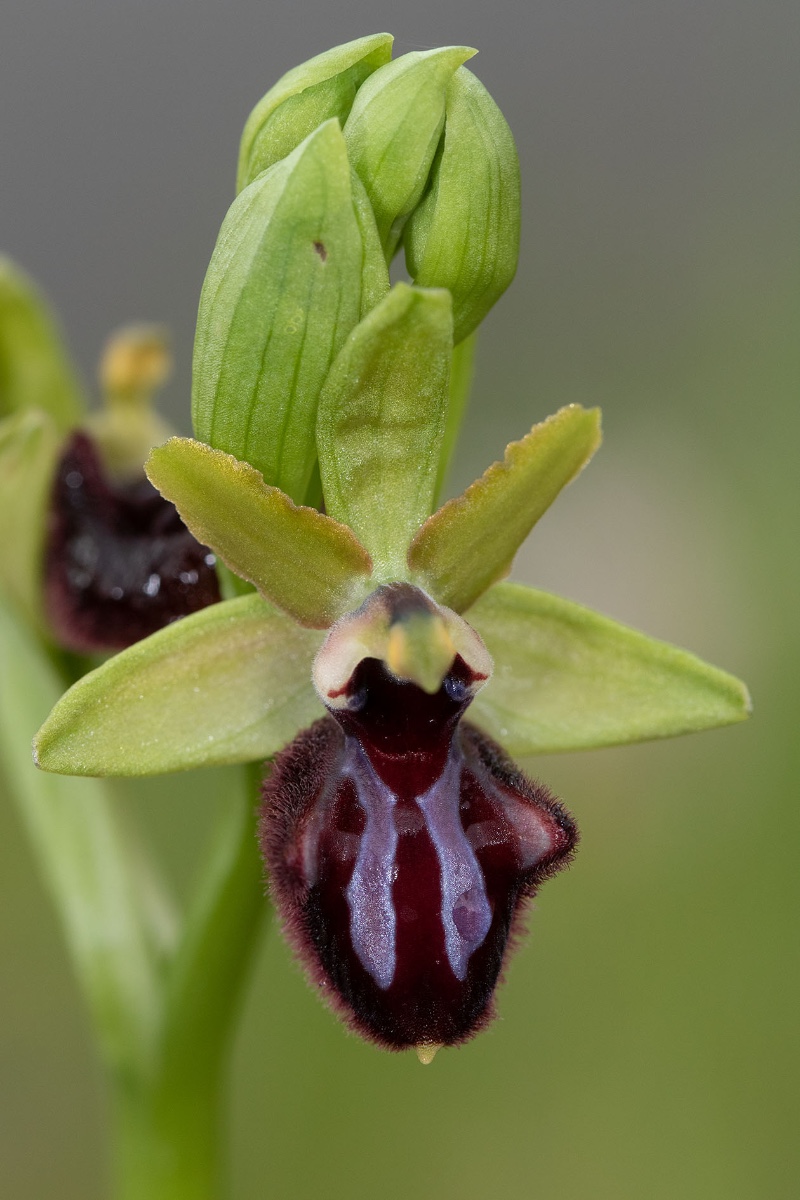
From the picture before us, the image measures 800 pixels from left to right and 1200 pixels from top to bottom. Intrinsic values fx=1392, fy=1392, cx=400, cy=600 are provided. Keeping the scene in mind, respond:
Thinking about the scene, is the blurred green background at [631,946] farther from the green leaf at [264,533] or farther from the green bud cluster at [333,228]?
the green bud cluster at [333,228]

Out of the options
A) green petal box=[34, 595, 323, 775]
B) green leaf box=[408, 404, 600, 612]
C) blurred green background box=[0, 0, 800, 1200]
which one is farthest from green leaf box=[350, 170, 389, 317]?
blurred green background box=[0, 0, 800, 1200]

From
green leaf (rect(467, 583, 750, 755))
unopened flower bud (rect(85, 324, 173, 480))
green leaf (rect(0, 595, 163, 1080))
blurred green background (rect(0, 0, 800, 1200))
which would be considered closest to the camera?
green leaf (rect(467, 583, 750, 755))

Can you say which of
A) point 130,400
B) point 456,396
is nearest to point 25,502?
point 130,400

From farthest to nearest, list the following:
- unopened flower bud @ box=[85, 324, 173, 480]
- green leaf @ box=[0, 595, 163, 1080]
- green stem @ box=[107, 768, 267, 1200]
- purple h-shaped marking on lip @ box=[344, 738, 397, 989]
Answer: unopened flower bud @ box=[85, 324, 173, 480], green leaf @ box=[0, 595, 163, 1080], green stem @ box=[107, 768, 267, 1200], purple h-shaped marking on lip @ box=[344, 738, 397, 989]

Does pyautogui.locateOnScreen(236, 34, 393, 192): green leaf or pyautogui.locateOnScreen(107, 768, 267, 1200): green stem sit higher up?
pyautogui.locateOnScreen(236, 34, 393, 192): green leaf

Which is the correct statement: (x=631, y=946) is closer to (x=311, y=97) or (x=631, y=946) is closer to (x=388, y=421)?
(x=388, y=421)

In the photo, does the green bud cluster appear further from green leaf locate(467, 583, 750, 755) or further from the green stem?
the green stem

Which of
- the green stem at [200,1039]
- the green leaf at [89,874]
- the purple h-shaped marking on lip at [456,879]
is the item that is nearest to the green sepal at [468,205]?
the purple h-shaped marking on lip at [456,879]
